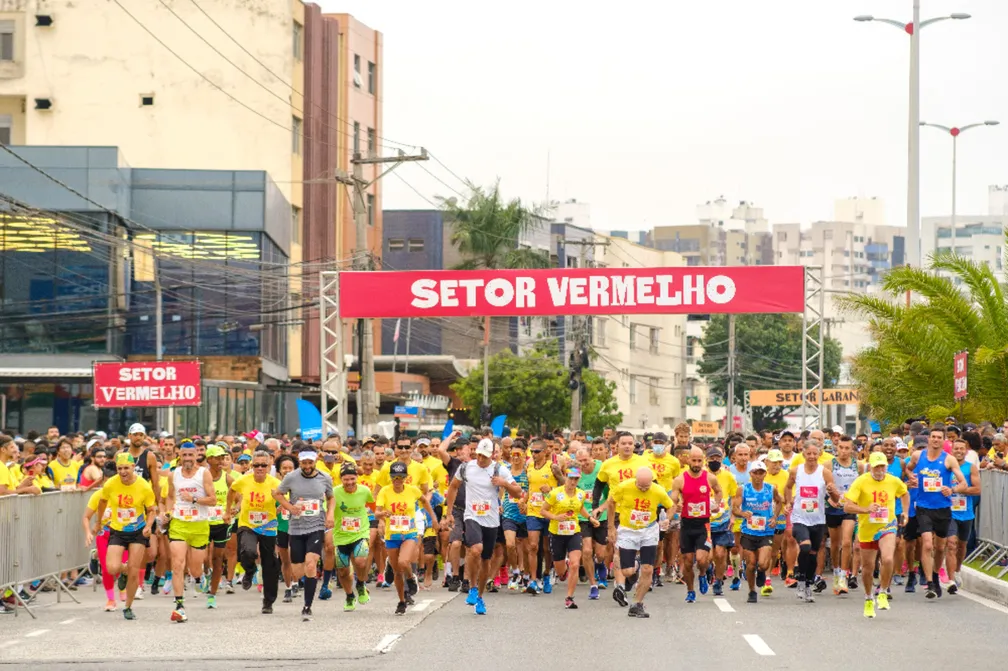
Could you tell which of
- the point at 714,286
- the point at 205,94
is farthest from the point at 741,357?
the point at 714,286

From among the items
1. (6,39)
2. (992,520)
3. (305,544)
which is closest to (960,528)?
(992,520)

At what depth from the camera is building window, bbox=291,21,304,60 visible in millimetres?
63906

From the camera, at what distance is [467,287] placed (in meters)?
31.4

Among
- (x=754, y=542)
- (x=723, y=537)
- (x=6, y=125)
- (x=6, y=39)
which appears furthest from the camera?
(x=6, y=125)

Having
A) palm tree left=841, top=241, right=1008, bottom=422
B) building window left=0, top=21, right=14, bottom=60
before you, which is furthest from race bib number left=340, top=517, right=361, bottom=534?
building window left=0, top=21, right=14, bottom=60

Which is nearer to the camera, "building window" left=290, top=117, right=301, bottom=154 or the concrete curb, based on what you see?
the concrete curb

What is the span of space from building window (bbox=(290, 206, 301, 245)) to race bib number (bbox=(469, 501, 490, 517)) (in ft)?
154

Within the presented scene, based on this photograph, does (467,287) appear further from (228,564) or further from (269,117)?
(269,117)

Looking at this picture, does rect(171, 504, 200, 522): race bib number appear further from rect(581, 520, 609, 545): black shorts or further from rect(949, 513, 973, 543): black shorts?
rect(949, 513, 973, 543): black shorts

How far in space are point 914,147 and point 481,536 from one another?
22828 mm

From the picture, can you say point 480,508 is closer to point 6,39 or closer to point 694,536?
point 694,536

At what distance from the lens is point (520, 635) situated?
15266 millimetres

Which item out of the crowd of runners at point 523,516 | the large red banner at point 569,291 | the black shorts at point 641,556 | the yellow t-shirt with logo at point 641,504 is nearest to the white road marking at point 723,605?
the crowd of runners at point 523,516

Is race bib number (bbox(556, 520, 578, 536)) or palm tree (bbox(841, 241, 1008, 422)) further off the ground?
palm tree (bbox(841, 241, 1008, 422))
